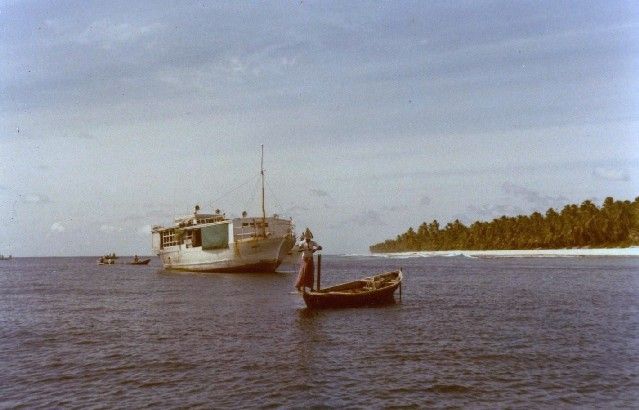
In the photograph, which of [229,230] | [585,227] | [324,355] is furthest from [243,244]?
[585,227]

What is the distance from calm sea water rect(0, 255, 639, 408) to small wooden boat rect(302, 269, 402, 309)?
0.91m

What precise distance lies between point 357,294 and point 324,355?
1411cm

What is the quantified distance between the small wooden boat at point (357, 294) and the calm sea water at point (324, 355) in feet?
2.98

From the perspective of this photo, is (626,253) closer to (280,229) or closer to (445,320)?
(280,229)

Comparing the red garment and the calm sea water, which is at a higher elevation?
the red garment

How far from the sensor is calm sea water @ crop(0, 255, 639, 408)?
16422 millimetres

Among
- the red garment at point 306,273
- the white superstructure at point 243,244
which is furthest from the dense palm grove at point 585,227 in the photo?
the red garment at point 306,273

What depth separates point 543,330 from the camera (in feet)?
90.3

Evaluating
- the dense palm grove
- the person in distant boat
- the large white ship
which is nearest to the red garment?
the person in distant boat

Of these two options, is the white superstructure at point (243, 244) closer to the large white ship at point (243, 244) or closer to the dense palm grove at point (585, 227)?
the large white ship at point (243, 244)

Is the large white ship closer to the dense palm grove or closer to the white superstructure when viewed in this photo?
the white superstructure

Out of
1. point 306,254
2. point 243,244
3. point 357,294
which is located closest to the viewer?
point 306,254

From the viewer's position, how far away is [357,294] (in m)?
35.9

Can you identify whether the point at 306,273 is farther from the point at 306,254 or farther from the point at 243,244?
the point at 243,244
